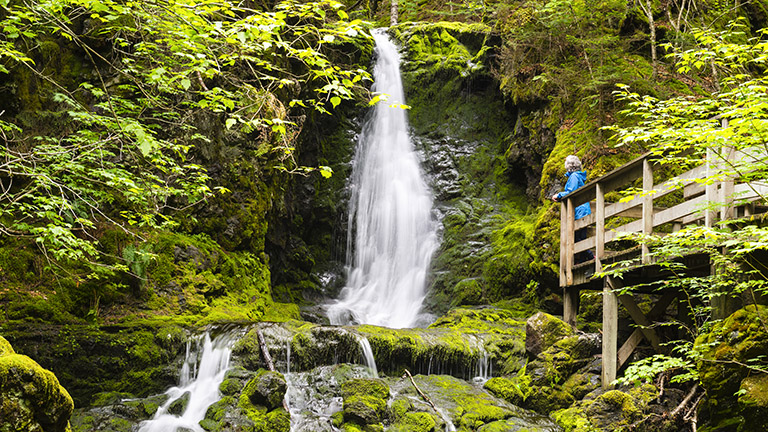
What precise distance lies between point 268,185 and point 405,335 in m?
5.78

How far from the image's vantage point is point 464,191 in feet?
54.0

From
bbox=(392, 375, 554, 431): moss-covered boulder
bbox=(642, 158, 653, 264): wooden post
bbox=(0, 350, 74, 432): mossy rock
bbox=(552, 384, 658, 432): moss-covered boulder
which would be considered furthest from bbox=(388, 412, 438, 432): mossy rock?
bbox=(0, 350, 74, 432): mossy rock

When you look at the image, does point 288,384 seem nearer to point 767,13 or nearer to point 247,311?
point 247,311

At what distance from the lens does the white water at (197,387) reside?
6.84 metres

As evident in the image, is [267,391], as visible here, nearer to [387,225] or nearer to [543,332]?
[543,332]

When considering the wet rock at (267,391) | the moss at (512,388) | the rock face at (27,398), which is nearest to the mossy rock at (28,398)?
the rock face at (27,398)

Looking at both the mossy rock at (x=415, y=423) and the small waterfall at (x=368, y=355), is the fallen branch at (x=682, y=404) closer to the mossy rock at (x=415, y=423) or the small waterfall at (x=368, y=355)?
the mossy rock at (x=415, y=423)

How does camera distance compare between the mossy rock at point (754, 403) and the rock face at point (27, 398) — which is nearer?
the rock face at point (27, 398)

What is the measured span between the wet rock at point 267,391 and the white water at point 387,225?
18.9 ft

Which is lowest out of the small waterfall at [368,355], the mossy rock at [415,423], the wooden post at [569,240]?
the mossy rock at [415,423]

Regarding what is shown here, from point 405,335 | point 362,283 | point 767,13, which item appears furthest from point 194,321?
point 767,13

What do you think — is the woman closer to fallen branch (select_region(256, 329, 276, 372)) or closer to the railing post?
the railing post

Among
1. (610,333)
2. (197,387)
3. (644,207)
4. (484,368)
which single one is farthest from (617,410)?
(197,387)

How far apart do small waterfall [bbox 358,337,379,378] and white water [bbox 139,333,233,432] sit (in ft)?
6.81
